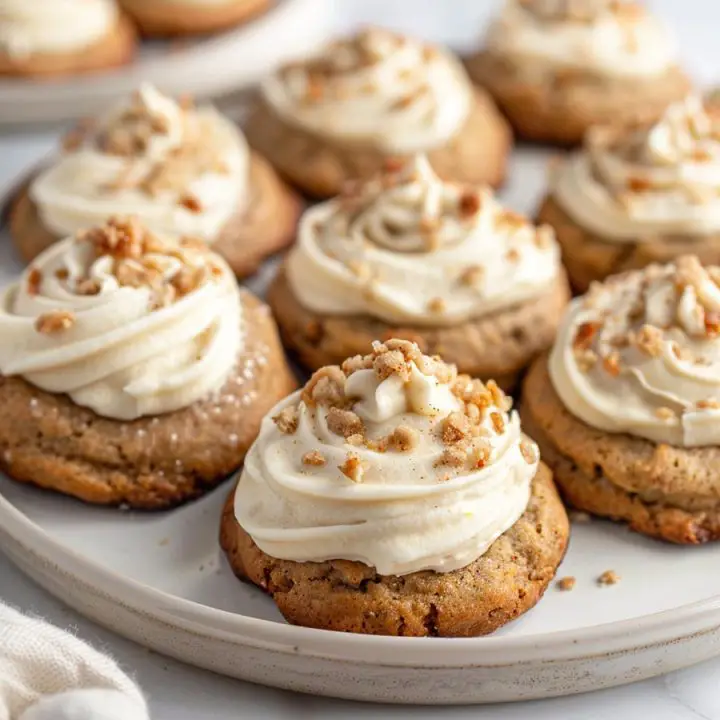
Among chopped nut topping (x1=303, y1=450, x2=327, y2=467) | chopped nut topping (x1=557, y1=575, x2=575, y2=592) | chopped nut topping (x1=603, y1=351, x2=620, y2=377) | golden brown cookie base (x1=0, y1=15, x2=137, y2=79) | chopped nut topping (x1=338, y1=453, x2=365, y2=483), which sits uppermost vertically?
chopped nut topping (x1=338, y1=453, x2=365, y2=483)

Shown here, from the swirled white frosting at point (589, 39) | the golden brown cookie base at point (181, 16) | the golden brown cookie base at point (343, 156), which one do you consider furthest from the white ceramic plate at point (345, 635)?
the golden brown cookie base at point (181, 16)

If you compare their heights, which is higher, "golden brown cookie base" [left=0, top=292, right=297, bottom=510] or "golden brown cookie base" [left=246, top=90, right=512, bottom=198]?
"golden brown cookie base" [left=0, top=292, right=297, bottom=510]

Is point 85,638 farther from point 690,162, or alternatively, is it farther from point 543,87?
point 543,87

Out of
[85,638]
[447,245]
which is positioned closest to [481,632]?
[85,638]

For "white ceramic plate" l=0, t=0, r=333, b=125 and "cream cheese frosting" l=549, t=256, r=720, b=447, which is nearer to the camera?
"cream cheese frosting" l=549, t=256, r=720, b=447

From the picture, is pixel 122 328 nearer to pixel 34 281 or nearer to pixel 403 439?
pixel 34 281

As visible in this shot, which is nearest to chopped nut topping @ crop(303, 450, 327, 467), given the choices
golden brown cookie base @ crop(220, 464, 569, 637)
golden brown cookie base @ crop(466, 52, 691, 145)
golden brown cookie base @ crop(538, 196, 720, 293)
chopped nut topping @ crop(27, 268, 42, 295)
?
golden brown cookie base @ crop(220, 464, 569, 637)

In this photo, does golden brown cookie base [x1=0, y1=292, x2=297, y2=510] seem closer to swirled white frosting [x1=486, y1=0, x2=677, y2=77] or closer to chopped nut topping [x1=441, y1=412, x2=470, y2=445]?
chopped nut topping [x1=441, y1=412, x2=470, y2=445]

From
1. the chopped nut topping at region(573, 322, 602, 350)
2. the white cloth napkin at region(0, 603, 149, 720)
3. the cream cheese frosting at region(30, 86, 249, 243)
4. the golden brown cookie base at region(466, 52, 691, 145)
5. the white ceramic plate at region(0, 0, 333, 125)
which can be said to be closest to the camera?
the white cloth napkin at region(0, 603, 149, 720)
